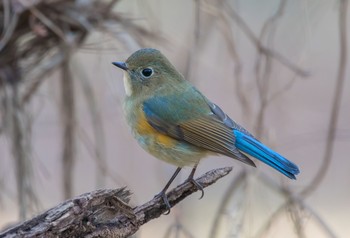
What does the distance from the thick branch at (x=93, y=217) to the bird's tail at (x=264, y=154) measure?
0.25 m

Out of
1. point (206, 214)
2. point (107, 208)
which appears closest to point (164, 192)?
point (107, 208)

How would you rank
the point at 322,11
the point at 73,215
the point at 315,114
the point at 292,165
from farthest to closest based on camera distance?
the point at 315,114, the point at 322,11, the point at 292,165, the point at 73,215

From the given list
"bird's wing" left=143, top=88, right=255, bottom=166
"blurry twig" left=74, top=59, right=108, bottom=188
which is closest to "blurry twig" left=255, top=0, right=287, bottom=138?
"bird's wing" left=143, top=88, right=255, bottom=166

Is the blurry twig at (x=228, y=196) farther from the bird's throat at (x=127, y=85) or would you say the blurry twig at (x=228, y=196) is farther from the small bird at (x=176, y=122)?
the bird's throat at (x=127, y=85)

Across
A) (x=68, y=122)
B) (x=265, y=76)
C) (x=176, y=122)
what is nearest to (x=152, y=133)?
(x=176, y=122)

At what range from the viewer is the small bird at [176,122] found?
3.58m

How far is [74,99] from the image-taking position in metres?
4.52

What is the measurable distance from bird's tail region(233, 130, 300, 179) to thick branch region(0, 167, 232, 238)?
25 cm

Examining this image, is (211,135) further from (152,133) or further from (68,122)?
(68,122)

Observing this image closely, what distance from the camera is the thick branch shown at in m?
2.72

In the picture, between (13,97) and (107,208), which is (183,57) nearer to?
(13,97)

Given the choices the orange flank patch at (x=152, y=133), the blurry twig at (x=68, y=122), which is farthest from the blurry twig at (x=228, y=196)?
the blurry twig at (x=68, y=122)

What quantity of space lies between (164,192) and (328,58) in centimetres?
A: 467

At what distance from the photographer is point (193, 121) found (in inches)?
147
